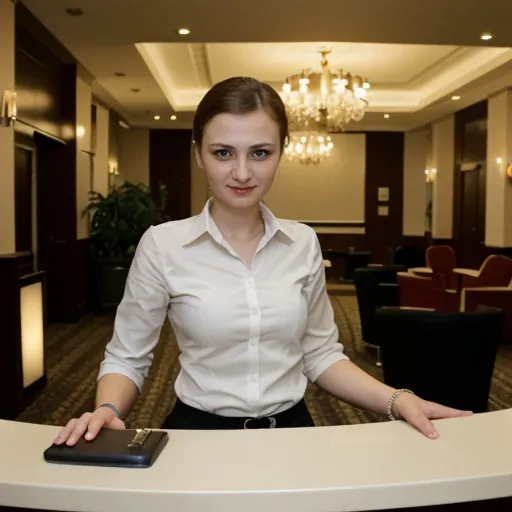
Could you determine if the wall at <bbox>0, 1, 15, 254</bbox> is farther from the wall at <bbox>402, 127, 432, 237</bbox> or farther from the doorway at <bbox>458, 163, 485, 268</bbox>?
the wall at <bbox>402, 127, 432, 237</bbox>

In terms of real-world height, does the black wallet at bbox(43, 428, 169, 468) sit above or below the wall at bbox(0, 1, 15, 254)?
below

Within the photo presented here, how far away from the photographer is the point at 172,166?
50.1 feet

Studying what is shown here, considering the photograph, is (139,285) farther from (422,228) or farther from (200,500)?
(422,228)

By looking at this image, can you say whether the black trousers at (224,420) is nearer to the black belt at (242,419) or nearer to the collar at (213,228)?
the black belt at (242,419)

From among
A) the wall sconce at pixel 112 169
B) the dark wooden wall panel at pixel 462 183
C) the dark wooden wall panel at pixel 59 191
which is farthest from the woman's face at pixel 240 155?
the wall sconce at pixel 112 169

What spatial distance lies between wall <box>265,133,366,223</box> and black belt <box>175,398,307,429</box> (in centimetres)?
1384

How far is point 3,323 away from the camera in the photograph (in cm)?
477

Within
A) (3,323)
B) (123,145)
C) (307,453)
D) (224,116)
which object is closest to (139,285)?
(224,116)

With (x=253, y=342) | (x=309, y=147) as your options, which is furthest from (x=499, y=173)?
(x=253, y=342)

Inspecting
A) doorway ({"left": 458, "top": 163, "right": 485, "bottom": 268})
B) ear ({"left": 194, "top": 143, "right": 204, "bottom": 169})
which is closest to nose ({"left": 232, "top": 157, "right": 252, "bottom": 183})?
ear ({"left": 194, "top": 143, "right": 204, "bottom": 169})

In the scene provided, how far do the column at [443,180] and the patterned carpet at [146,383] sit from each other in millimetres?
5156

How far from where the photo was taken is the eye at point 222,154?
156 centimetres

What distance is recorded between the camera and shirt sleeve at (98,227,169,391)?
5.45 ft

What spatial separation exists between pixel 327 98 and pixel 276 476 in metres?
8.98
